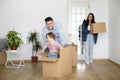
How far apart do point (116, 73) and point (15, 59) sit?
12.2 ft

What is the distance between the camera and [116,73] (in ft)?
18.9

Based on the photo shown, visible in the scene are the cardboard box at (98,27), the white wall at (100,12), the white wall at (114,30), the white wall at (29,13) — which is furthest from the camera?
the white wall at (100,12)

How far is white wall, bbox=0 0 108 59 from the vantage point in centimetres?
788

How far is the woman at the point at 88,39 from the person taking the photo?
7555mm

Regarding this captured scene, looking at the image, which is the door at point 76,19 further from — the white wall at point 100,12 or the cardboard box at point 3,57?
the cardboard box at point 3,57

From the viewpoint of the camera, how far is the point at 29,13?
795 centimetres

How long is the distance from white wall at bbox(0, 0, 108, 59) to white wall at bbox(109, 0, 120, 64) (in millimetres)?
581

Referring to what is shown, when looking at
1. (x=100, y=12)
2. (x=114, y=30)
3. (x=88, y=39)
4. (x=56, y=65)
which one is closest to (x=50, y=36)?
(x=56, y=65)

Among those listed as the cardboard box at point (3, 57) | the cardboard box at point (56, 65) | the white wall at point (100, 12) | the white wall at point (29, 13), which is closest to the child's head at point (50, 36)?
the cardboard box at point (56, 65)

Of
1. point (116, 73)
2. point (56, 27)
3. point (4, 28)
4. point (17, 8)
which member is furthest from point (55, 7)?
point (116, 73)

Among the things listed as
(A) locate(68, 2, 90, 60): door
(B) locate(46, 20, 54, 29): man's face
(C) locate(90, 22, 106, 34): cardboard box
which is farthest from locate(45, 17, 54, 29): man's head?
(A) locate(68, 2, 90, 60): door

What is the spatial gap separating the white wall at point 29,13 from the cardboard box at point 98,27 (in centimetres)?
54

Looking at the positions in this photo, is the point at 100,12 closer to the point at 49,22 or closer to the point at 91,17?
the point at 91,17

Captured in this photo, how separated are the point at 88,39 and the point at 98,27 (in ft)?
1.70
